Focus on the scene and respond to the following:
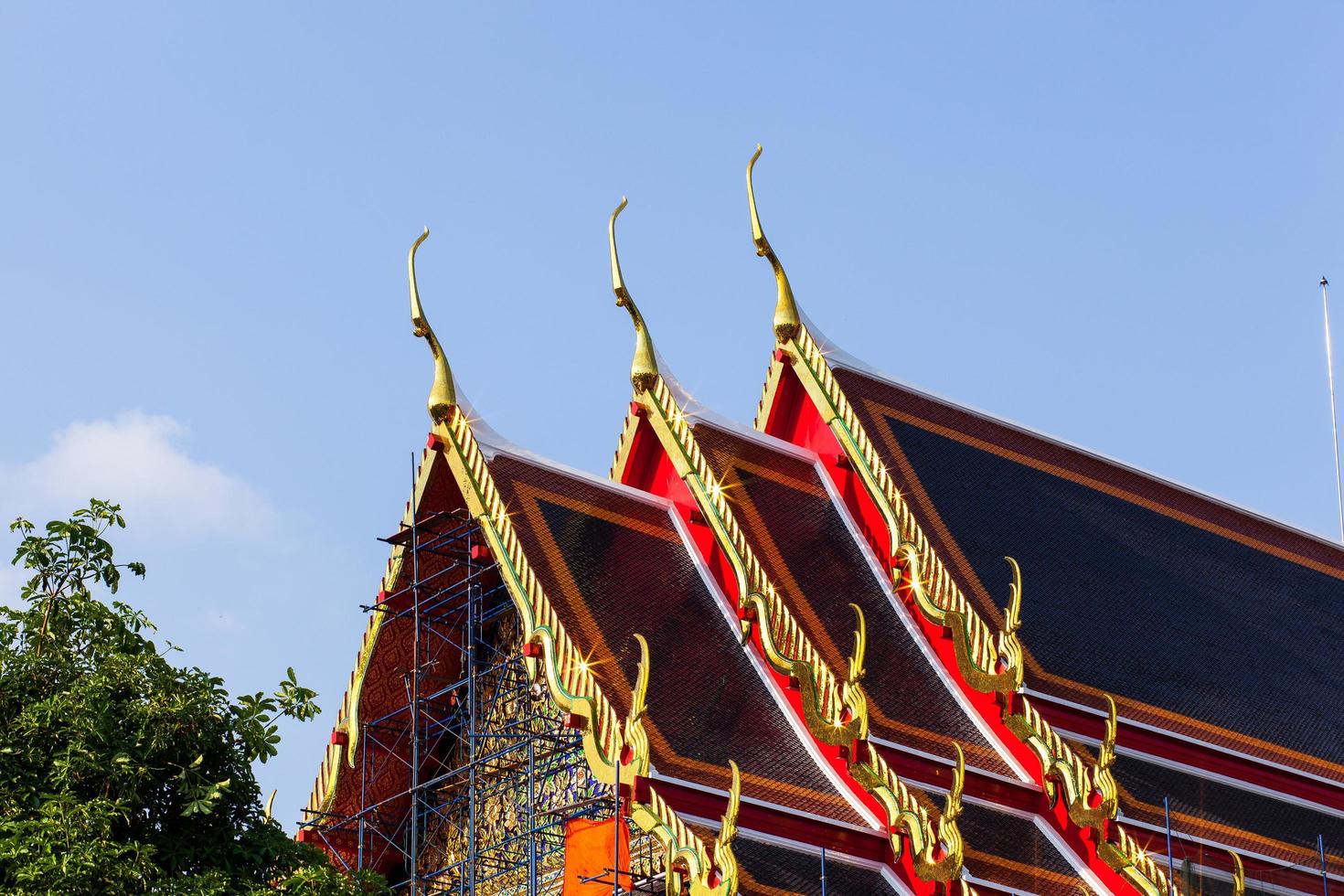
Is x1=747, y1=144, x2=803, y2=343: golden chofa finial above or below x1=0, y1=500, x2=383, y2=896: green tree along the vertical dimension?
above

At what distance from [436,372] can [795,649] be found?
365cm

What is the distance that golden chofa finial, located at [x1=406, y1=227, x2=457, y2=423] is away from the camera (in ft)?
69.5

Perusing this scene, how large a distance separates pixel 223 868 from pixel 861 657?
4887 mm

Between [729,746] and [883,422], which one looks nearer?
[729,746]

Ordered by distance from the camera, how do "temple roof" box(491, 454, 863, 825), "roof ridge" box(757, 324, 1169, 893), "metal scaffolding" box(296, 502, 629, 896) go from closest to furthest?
"temple roof" box(491, 454, 863, 825) → "roof ridge" box(757, 324, 1169, 893) → "metal scaffolding" box(296, 502, 629, 896)

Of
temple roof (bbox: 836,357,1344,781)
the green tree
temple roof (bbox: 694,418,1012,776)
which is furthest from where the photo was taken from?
temple roof (bbox: 836,357,1344,781)

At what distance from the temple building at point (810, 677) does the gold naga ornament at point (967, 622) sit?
0.08 ft

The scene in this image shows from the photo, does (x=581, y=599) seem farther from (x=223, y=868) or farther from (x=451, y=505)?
(x=223, y=868)

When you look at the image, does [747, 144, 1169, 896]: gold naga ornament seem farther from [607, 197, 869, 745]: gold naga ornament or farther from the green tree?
the green tree

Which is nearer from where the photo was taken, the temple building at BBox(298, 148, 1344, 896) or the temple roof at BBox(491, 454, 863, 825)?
the temple building at BBox(298, 148, 1344, 896)

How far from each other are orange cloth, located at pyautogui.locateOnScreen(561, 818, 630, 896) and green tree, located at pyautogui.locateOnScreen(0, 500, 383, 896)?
179 centimetres

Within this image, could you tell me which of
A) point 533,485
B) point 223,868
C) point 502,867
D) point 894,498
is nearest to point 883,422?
point 894,498

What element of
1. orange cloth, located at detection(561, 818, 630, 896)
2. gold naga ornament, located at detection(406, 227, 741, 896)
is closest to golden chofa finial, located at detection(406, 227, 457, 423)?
gold naga ornament, located at detection(406, 227, 741, 896)

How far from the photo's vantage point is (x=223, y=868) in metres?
16.7
